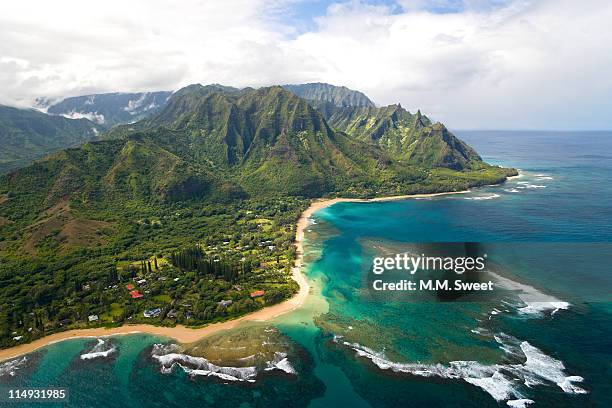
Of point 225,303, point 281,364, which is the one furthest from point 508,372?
point 225,303

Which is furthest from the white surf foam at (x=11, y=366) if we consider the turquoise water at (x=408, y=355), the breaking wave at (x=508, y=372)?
the breaking wave at (x=508, y=372)

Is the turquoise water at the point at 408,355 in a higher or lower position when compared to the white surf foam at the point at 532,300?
lower

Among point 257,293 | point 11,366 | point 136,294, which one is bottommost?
point 11,366

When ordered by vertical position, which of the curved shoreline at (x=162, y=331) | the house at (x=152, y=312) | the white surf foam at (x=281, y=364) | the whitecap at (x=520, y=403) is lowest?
the whitecap at (x=520, y=403)

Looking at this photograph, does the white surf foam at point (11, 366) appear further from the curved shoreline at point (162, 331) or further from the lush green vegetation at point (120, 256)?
the lush green vegetation at point (120, 256)

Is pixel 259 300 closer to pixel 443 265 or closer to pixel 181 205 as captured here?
pixel 443 265

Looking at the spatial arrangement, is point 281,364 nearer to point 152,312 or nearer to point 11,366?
point 152,312
